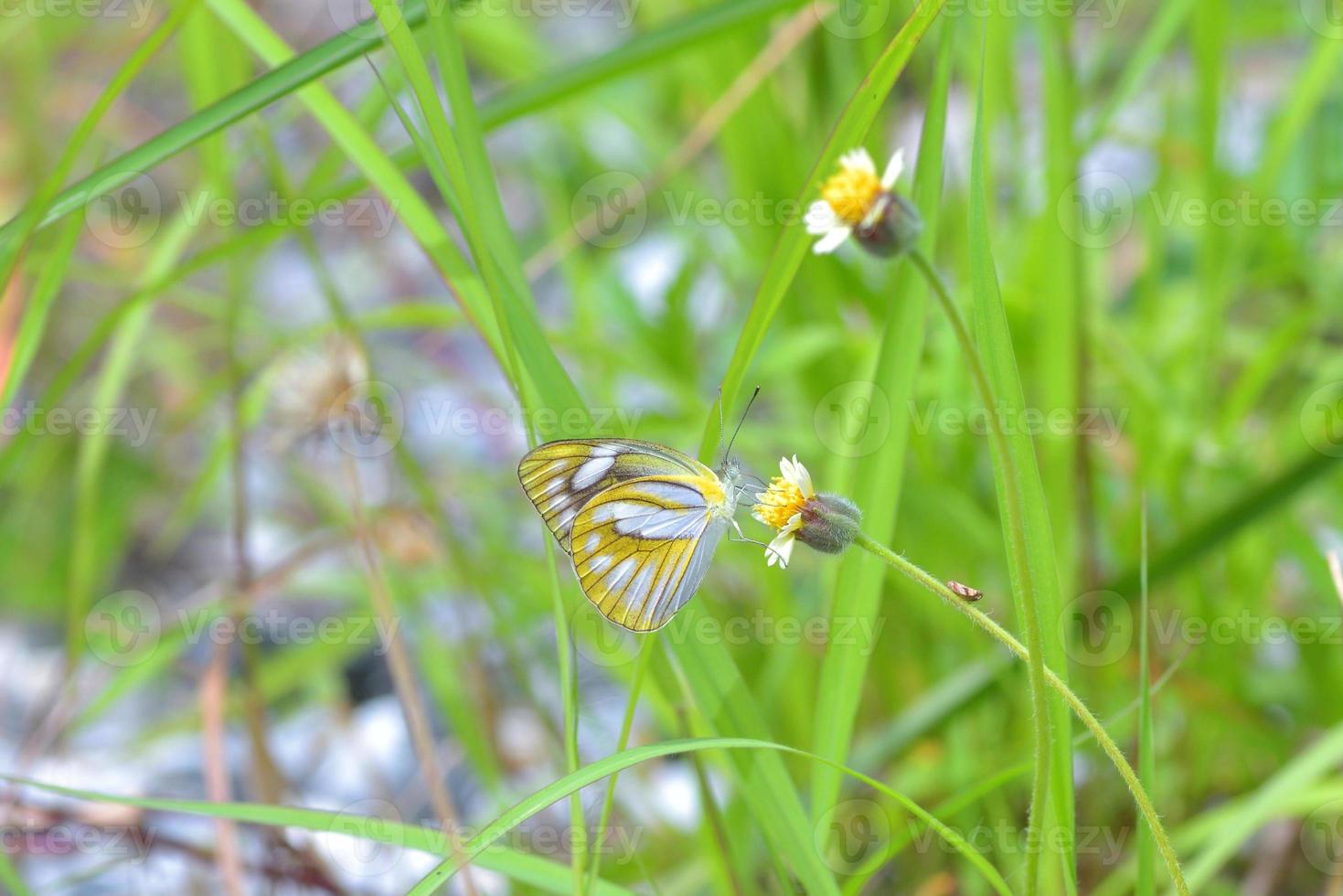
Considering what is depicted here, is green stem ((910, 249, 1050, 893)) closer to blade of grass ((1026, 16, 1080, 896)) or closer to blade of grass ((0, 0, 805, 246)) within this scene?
blade of grass ((1026, 16, 1080, 896))

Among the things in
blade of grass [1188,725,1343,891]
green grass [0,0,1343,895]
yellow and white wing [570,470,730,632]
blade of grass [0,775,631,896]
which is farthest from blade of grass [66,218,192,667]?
blade of grass [1188,725,1343,891]

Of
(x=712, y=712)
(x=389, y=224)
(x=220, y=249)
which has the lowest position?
(x=712, y=712)

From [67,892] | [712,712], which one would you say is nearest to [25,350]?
[712,712]

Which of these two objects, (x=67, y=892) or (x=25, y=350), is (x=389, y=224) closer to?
(x=67, y=892)

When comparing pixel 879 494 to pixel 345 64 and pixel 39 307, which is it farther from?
pixel 39 307

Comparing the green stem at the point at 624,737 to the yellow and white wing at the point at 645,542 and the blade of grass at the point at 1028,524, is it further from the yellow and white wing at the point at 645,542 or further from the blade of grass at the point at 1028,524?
the blade of grass at the point at 1028,524

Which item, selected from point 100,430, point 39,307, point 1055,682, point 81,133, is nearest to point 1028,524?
point 1055,682
